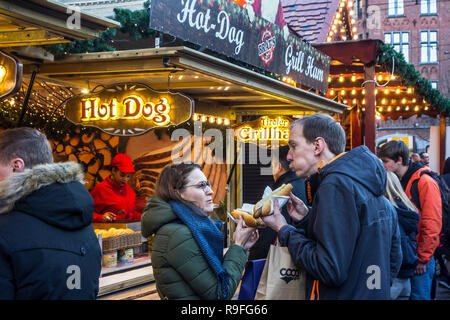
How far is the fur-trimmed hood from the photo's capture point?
2051 millimetres

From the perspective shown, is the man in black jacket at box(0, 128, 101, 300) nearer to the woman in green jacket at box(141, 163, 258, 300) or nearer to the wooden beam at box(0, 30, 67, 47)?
the woman in green jacket at box(141, 163, 258, 300)

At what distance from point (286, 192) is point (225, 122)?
560 centimetres

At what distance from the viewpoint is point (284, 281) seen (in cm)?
248

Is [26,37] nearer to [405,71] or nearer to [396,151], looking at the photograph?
[396,151]

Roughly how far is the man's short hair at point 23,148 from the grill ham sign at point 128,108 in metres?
3.03

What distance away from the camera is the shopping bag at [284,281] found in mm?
2471

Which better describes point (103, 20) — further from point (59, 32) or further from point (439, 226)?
point (439, 226)

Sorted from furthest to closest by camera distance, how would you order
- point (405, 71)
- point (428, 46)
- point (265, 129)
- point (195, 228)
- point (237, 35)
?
point (428, 46), point (405, 71), point (265, 129), point (237, 35), point (195, 228)

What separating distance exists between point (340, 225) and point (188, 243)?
85cm

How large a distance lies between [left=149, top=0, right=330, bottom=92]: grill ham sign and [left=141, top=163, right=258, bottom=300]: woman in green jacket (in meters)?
2.08

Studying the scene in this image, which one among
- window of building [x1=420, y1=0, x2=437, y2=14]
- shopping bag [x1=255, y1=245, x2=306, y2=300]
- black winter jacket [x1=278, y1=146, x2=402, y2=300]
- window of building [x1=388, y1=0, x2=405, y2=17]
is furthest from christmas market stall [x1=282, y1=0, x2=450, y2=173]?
window of building [x1=420, y1=0, x2=437, y2=14]

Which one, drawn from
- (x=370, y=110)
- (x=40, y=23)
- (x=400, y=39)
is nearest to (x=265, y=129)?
(x=370, y=110)

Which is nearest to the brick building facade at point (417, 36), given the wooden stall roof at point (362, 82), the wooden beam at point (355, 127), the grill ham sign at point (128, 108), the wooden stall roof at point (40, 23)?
the wooden stall roof at point (362, 82)

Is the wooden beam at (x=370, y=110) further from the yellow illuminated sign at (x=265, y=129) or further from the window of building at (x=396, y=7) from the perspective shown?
the window of building at (x=396, y=7)
